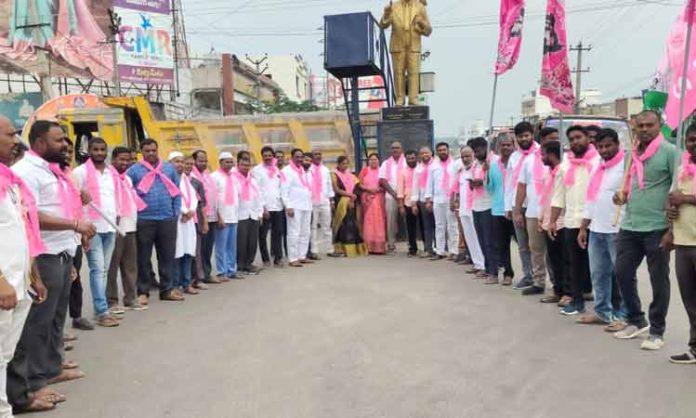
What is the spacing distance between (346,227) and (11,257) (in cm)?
707

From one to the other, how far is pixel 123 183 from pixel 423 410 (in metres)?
4.09

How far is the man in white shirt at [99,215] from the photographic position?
5848 mm

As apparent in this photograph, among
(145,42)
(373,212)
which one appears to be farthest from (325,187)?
(145,42)

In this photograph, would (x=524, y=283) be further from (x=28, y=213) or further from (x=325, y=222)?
(x=28, y=213)

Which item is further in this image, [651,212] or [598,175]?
[598,175]

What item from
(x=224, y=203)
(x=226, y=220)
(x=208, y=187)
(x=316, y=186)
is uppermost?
(x=208, y=187)

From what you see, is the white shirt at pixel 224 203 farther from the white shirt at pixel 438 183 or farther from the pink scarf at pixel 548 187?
the pink scarf at pixel 548 187

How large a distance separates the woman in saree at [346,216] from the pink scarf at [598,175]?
4997 millimetres

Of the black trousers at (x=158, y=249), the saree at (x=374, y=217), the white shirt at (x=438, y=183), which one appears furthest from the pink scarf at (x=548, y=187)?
the black trousers at (x=158, y=249)

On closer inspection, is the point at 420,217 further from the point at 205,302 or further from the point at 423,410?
the point at 423,410

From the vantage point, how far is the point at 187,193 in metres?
7.25

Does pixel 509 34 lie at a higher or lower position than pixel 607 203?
higher

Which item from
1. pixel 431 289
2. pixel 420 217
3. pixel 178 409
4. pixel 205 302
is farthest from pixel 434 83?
pixel 178 409

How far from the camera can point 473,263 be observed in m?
8.55
